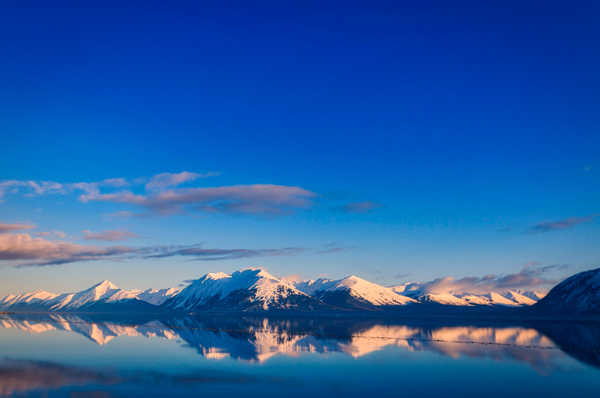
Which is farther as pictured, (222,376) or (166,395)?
(222,376)

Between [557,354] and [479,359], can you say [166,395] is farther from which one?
[557,354]

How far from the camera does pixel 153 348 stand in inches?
4124

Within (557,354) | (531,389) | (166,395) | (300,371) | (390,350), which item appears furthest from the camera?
(390,350)

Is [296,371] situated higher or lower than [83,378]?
lower

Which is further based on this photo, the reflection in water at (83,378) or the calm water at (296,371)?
the reflection in water at (83,378)

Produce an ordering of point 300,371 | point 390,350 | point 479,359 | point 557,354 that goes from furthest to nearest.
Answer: point 390,350
point 557,354
point 479,359
point 300,371

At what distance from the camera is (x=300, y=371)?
232 feet

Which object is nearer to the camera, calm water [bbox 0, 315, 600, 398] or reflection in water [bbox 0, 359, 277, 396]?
calm water [bbox 0, 315, 600, 398]

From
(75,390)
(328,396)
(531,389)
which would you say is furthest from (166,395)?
(531,389)

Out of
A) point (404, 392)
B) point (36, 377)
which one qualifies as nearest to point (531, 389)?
point (404, 392)

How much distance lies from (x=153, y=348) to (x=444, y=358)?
64509 millimetres

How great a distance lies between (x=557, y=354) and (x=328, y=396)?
67.1 m

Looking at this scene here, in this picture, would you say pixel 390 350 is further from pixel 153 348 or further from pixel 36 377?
pixel 36 377

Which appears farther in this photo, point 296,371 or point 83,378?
point 296,371
